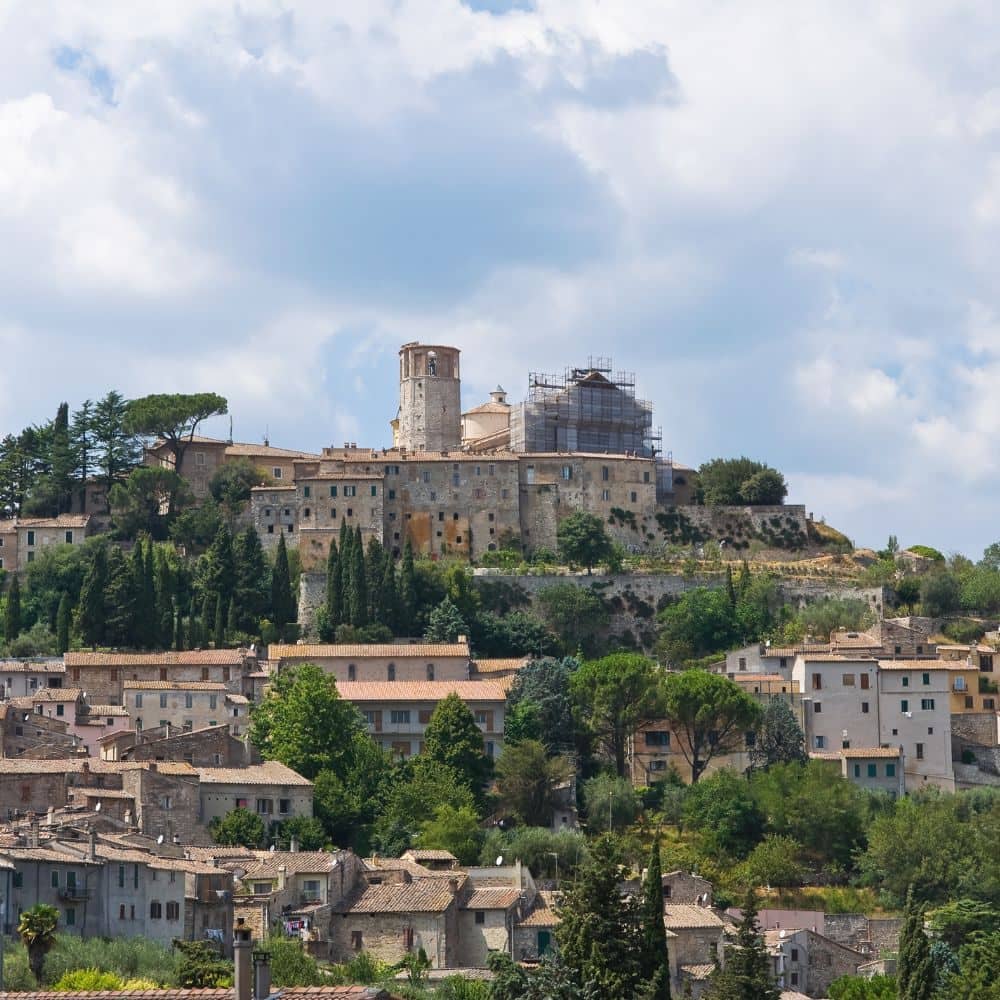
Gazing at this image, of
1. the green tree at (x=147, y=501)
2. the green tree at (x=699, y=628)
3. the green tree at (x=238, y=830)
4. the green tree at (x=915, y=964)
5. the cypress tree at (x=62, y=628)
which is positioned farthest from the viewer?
the green tree at (x=147, y=501)

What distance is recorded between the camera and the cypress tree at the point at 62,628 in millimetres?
91875

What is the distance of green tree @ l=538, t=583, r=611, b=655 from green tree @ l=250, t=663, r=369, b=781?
18.2 meters

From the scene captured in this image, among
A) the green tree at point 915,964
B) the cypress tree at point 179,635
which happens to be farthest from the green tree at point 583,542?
the green tree at point 915,964

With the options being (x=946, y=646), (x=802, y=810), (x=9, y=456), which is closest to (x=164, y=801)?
(x=802, y=810)

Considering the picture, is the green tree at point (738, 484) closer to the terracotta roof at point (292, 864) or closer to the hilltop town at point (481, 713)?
the hilltop town at point (481, 713)

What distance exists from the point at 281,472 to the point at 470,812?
36605 millimetres

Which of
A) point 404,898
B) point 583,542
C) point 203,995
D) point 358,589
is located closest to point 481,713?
point 358,589

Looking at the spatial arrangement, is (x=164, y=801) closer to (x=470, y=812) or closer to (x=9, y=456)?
(x=470, y=812)

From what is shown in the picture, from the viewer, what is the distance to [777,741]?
84750 mm

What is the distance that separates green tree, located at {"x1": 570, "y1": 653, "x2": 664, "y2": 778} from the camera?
8481 cm

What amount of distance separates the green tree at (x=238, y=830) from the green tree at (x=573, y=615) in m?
27.8

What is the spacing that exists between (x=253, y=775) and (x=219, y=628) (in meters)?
19.3

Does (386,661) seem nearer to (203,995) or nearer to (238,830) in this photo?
(238,830)

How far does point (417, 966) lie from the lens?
60719mm
